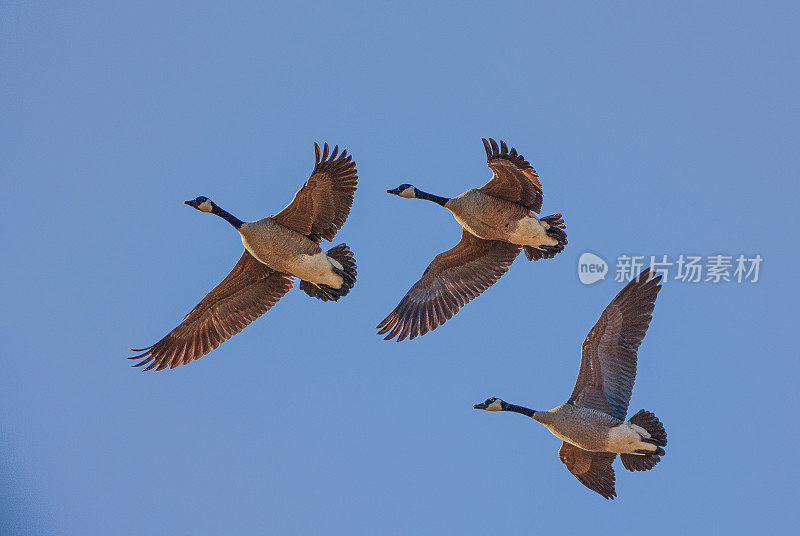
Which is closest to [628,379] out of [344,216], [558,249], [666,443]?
[666,443]

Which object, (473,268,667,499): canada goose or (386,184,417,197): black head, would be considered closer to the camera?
(473,268,667,499): canada goose

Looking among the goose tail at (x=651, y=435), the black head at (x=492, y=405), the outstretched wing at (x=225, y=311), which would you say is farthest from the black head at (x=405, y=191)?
the goose tail at (x=651, y=435)

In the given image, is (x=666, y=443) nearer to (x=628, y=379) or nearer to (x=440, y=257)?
(x=628, y=379)

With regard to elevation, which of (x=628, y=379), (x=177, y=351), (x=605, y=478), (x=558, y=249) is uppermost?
(x=558, y=249)

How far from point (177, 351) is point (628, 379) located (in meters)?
6.04

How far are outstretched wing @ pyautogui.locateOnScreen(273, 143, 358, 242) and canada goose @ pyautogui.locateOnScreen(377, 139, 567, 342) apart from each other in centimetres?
146

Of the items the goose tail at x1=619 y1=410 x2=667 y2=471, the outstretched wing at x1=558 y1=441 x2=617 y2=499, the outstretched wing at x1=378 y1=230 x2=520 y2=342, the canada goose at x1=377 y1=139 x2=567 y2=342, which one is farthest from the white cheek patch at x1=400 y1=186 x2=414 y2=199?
the goose tail at x1=619 y1=410 x2=667 y2=471

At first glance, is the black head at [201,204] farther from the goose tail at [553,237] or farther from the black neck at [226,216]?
the goose tail at [553,237]

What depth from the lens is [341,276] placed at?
16891 mm

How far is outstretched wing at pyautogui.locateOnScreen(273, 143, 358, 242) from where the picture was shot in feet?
53.9

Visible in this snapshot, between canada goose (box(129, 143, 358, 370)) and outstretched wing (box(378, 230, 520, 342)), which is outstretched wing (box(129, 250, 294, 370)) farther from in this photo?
outstretched wing (box(378, 230, 520, 342))

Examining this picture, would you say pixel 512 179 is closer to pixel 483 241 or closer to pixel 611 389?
pixel 483 241

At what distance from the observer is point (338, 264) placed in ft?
55.4

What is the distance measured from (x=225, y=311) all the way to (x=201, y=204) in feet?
4.93
